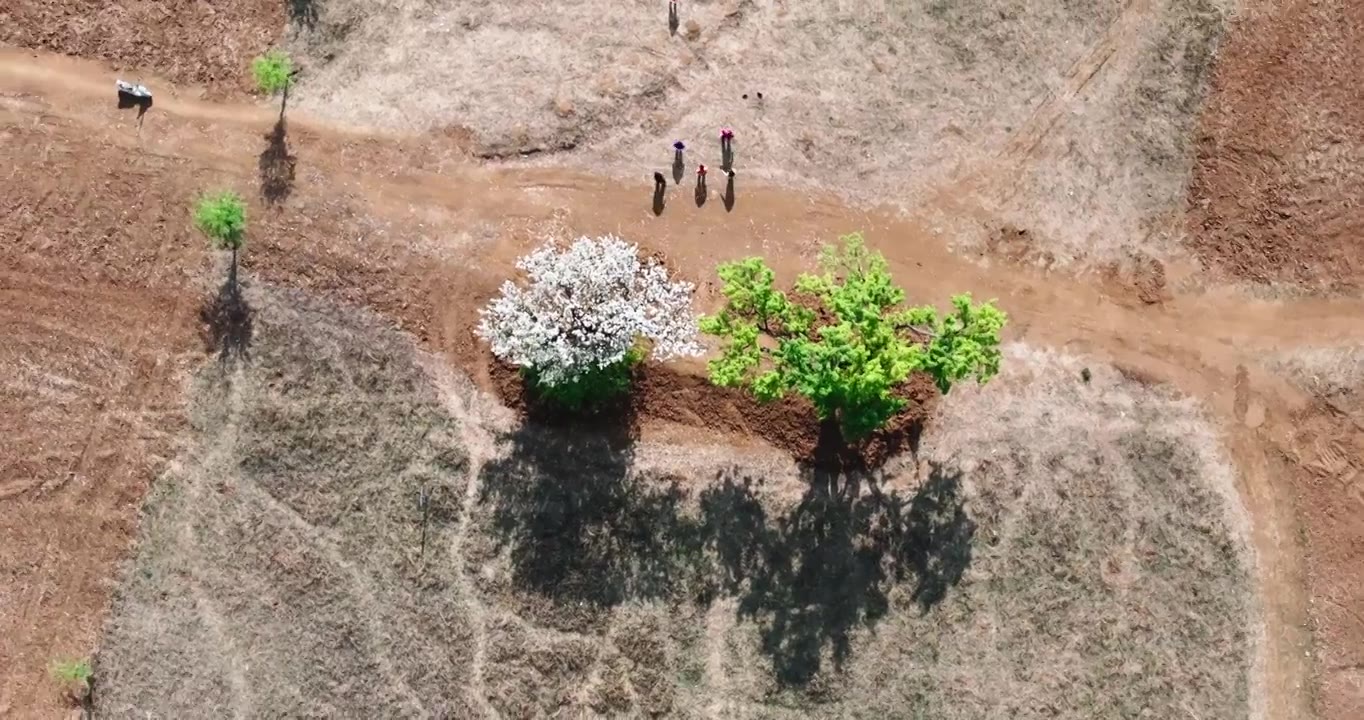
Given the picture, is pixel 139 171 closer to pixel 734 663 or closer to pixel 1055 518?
pixel 734 663

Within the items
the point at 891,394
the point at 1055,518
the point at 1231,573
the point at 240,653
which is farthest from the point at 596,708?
the point at 1231,573

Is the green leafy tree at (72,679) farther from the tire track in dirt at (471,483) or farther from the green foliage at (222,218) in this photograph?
the green foliage at (222,218)

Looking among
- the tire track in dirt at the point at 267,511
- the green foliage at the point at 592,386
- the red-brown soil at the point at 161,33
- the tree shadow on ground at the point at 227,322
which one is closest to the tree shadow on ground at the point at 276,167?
the red-brown soil at the point at 161,33

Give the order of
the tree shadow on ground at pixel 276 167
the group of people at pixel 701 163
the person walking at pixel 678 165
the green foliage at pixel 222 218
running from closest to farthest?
the green foliage at pixel 222 218, the tree shadow on ground at pixel 276 167, the group of people at pixel 701 163, the person walking at pixel 678 165

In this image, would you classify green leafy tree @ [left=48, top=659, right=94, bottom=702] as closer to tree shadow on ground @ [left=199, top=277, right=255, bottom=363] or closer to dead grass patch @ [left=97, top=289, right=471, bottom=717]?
dead grass patch @ [left=97, top=289, right=471, bottom=717]

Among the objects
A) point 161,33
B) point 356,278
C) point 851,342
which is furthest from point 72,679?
point 851,342

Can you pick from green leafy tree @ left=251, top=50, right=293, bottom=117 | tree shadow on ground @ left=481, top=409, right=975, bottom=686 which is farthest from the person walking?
green leafy tree @ left=251, top=50, right=293, bottom=117
